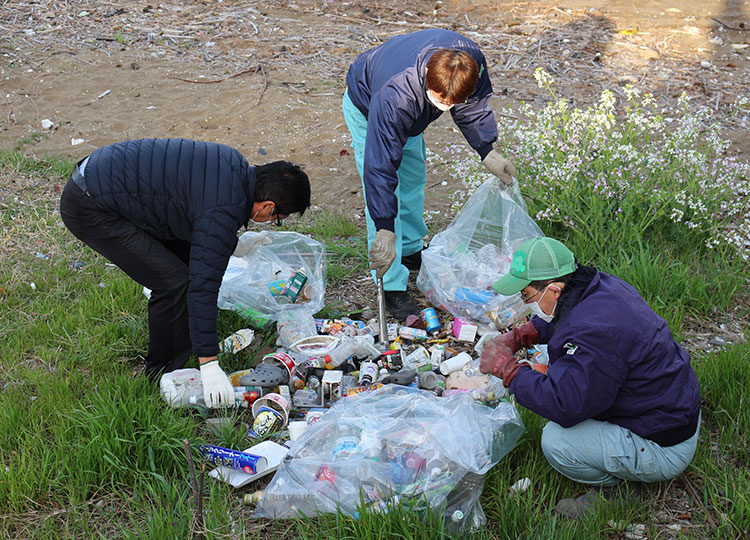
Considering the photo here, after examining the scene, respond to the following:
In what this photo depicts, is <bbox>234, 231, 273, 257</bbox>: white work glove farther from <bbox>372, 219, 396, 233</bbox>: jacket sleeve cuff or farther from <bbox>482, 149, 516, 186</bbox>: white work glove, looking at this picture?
<bbox>482, 149, 516, 186</bbox>: white work glove

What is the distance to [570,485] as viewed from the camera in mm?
2553

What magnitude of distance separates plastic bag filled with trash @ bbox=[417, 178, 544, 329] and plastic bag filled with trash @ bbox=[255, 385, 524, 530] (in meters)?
1.07

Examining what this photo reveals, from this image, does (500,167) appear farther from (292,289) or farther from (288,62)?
(288,62)

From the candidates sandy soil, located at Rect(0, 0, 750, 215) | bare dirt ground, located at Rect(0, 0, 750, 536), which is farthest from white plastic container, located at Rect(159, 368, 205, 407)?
sandy soil, located at Rect(0, 0, 750, 215)

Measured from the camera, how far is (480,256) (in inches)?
154

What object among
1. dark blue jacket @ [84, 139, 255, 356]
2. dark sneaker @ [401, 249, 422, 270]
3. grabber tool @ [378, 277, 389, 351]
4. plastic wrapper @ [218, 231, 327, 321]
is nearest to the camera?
dark blue jacket @ [84, 139, 255, 356]

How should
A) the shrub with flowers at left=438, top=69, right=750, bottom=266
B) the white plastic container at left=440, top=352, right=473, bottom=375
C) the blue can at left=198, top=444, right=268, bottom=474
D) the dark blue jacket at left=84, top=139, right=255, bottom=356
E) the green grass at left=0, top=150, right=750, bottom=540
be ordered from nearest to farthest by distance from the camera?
the green grass at left=0, top=150, right=750, bottom=540, the blue can at left=198, top=444, right=268, bottom=474, the dark blue jacket at left=84, top=139, right=255, bottom=356, the white plastic container at left=440, top=352, right=473, bottom=375, the shrub with flowers at left=438, top=69, right=750, bottom=266

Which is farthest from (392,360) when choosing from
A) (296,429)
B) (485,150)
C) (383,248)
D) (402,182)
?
(485,150)

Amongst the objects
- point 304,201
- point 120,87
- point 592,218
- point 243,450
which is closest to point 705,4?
point 592,218

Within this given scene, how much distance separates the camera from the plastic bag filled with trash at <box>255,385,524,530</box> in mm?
2357

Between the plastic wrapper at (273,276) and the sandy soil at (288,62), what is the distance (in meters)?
1.15

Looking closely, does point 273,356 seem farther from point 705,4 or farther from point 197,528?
point 705,4

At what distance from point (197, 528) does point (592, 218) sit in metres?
2.74

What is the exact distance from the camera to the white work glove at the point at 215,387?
2.81m
